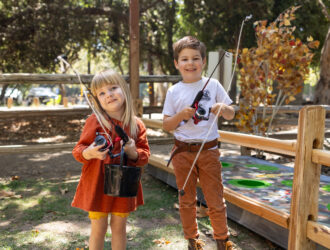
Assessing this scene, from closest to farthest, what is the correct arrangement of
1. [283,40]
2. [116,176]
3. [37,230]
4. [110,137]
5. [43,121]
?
1. [116,176]
2. [110,137]
3. [37,230]
4. [283,40]
5. [43,121]

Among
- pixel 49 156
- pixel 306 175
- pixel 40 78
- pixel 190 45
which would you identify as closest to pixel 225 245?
Answer: pixel 306 175

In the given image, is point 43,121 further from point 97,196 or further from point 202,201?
point 97,196

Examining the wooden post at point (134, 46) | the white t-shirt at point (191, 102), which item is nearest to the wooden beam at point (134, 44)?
the wooden post at point (134, 46)

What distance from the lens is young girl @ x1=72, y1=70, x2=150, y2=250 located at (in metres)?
2.14

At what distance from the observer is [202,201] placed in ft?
12.7

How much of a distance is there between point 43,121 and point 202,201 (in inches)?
367

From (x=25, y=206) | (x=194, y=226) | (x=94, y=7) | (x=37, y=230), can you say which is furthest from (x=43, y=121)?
(x=194, y=226)

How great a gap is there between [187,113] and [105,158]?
636 mm

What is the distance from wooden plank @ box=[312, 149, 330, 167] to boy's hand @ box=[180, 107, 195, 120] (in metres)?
0.80

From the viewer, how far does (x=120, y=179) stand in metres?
1.94

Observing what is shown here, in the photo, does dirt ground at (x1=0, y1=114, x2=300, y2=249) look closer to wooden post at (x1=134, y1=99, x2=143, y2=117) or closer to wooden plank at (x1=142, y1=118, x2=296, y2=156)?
wooden post at (x1=134, y1=99, x2=143, y2=117)

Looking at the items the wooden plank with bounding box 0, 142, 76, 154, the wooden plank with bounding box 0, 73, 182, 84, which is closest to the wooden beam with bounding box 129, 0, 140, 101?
the wooden plank with bounding box 0, 73, 182, 84

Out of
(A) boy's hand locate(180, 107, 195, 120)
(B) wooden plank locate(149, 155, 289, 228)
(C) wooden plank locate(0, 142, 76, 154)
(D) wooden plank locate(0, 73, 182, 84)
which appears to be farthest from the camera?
(D) wooden plank locate(0, 73, 182, 84)

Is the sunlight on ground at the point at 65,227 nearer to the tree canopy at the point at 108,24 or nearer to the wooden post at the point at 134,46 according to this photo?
the wooden post at the point at 134,46
